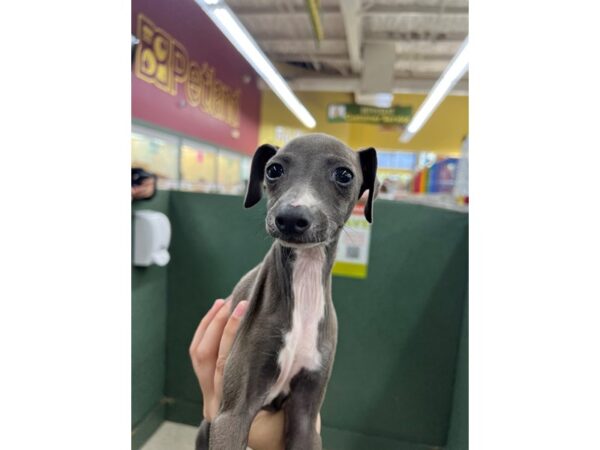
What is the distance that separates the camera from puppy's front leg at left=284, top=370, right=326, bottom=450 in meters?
0.49

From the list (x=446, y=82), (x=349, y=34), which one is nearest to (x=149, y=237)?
(x=349, y=34)

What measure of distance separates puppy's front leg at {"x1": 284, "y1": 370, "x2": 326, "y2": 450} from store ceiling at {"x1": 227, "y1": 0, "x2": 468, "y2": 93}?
0.63 meters

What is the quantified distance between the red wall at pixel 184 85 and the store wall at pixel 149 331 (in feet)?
0.80

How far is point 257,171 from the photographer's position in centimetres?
49

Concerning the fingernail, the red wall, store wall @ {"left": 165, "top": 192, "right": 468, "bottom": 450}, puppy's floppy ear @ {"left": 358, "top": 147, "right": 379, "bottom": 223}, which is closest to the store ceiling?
the red wall

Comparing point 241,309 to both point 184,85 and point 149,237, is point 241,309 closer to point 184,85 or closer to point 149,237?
point 149,237

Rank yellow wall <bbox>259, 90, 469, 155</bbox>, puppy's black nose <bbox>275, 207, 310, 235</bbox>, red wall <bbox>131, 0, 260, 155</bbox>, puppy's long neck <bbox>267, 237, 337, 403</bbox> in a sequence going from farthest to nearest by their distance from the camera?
yellow wall <bbox>259, 90, 469, 155</bbox>
red wall <bbox>131, 0, 260, 155</bbox>
puppy's long neck <bbox>267, 237, 337, 403</bbox>
puppy's black nose <bbox>275, 207, 310, 235</bbox>

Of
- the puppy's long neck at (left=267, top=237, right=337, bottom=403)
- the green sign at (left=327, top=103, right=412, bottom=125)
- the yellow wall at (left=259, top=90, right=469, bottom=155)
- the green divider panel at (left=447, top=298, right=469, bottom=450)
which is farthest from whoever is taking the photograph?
the green sign at (left=327, top=103, right=412, bottom=125)

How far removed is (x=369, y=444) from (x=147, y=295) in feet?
2.34

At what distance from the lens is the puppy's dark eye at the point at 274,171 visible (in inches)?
16.5

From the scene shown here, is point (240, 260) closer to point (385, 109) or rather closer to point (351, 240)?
point (351, 240)

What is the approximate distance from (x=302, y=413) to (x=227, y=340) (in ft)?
0.49

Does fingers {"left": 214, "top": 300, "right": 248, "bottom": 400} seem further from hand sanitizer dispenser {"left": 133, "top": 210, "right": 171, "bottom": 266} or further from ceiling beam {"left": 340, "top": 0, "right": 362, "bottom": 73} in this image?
ceiling beam {"left": 340, "top": 0, "right": 362, "bottom": 73}

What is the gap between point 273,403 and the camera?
0.50 metres
